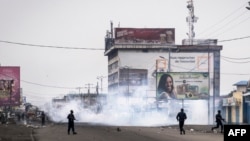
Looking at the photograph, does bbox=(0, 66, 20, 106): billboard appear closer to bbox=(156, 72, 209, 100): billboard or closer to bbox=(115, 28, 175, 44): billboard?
bbox=(156, 72, 209, 100): billboard

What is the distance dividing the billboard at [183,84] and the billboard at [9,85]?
859 inches

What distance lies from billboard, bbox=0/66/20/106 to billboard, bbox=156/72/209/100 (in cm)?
2181

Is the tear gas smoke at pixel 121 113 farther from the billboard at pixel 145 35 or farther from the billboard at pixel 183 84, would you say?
the billboard at pixel 145 35

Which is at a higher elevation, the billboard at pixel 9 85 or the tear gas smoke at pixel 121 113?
the billboard at pixel 9 85

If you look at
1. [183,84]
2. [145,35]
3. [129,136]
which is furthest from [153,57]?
[129,136]

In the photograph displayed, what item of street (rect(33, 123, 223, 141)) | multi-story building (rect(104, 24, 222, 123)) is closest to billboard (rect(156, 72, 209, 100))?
street (rect(33, 123, 223, 141))

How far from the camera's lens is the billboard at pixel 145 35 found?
146m

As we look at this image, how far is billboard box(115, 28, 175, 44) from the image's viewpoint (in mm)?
145625

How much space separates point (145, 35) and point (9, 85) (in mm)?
67556

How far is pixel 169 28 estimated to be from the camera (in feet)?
481

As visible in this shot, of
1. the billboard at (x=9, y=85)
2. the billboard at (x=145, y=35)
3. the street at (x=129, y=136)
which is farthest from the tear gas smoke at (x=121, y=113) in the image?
the street at (x=129, y=136)

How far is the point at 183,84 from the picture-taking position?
3219 inches

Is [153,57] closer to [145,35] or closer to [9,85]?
[145,35]

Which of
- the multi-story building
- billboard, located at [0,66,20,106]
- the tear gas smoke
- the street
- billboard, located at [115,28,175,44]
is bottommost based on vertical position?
the tear gas smoke
